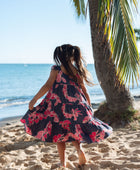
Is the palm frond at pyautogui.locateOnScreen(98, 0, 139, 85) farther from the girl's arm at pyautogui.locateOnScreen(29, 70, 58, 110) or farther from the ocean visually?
the girl's arm at pyautogui.locateOnScreen(29, 70, 58, 110)

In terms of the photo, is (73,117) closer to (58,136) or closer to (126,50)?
(58,136)

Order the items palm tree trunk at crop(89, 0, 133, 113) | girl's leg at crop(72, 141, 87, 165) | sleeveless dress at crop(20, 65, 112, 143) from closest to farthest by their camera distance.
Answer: sleeveless dress at crop(20, 65, 112, 143), girl's leg at crop(72, 141, 87, 165), palm tree trunk at crop(89, 0, 133, 113)

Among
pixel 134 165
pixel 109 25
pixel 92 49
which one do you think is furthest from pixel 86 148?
pixel 92 49

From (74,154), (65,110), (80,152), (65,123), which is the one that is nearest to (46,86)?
(65,110)

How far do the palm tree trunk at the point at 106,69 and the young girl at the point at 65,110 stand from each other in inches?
81.0

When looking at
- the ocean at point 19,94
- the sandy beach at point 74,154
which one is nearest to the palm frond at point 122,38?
the ocean at point 19,94

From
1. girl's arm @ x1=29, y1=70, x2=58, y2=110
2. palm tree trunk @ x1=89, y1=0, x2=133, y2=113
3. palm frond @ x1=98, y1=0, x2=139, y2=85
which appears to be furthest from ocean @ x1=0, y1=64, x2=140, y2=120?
palm tree trunk @ x1=89, y1=0, x2=133, y2=113

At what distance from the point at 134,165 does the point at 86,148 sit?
1.07 meters

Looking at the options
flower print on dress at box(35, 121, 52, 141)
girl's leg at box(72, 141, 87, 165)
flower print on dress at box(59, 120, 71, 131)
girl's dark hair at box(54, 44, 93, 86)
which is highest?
girl's dark hair at box(54, 44, 93, 86)

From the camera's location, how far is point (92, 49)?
16.9ft

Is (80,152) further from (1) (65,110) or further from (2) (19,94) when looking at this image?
(2) (19,94)

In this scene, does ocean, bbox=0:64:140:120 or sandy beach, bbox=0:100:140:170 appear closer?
sandy beach, bbox=0:100:140:170

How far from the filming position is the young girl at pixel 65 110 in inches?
109

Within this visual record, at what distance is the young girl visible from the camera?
9.06 ft
